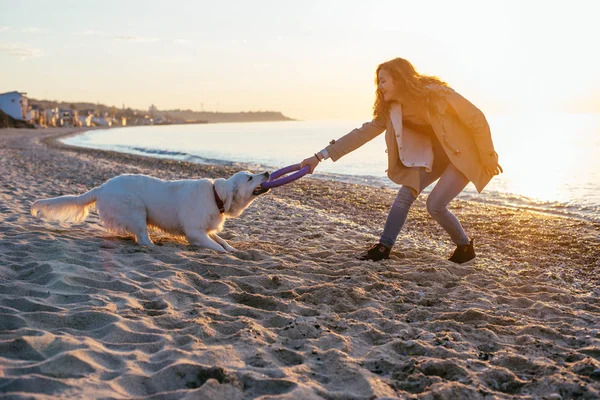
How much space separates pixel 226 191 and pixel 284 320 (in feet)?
8.67

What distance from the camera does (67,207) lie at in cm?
610

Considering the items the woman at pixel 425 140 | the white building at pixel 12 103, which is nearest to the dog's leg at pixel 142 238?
the woman at pixel 425 140

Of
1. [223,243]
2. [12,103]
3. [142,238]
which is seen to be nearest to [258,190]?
[223,243]

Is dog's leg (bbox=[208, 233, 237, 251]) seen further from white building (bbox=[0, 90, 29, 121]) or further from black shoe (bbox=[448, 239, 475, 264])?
white building (bbox=[0, 90, 29, 121])

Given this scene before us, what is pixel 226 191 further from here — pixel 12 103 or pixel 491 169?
pixel 12 103

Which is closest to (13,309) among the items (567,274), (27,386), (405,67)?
(27,386)

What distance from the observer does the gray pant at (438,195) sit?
5.47 metres

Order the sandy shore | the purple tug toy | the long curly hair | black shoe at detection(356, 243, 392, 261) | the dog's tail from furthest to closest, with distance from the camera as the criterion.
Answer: the dog's tail < the purple tug toy < black shoe at detection(356, 243, 392, 261) < the long curly hair < the sandy shore

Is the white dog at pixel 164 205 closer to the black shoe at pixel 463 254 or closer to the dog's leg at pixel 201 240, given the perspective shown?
the dog's leg at pixel 201 240

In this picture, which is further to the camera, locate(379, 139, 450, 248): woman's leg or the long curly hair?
locate(379, 139, 450, 248): woman's leg

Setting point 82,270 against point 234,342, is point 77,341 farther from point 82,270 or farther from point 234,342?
point 82,270

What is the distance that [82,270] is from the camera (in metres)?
4.48

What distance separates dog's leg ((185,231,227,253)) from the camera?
19.4ft

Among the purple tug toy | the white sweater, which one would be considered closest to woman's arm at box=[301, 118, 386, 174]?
the purple tug toy
